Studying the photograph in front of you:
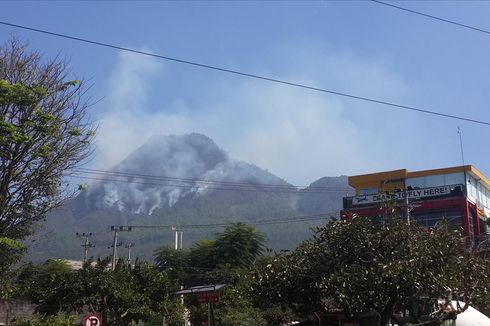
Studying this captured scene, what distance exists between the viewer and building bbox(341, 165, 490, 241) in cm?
5828

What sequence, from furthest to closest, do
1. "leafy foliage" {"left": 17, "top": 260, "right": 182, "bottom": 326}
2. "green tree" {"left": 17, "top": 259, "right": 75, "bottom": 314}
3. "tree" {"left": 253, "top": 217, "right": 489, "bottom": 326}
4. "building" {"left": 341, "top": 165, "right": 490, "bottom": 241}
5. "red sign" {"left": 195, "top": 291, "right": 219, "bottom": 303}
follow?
"building" {"left": 341, "top": 165, "right": 490, "bottom": 241}, "green tree" {"left": 17, "top": 259, "right": 75, "bottom": 314}, "leafy foliage" {"left": 17, "top": 260, "right": 182, "bottom": 326}, "red sign" {"left": 195, "top": 291, "right": 219, "bottom": 303}, "tree" {"left": 253, "top": 217, "right": 489, "bottom": 326}

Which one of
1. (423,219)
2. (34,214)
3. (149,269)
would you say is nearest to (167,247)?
(423,219)

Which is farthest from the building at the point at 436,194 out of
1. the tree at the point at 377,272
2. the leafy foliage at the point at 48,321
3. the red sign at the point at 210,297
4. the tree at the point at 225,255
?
the tree at the point at 377,272

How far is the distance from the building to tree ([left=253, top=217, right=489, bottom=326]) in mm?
31057

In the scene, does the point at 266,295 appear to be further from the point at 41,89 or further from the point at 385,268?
the point at 41,89

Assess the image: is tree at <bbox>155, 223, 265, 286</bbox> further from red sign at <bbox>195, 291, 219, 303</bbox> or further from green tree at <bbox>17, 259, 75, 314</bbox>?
red sign at <bbox>195, 291, 219, 303</bbox>

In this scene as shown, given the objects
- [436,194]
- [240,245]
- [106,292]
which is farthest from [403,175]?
[106,292]

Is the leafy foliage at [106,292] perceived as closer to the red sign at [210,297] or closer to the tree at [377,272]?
the red sign at [210,297]

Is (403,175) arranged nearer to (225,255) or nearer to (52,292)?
(225,255)

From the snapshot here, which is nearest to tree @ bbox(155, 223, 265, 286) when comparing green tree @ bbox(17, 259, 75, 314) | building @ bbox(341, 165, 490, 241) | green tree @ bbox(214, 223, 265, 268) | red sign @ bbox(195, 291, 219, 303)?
green tree @ bbox(214, 223, 265, 268)

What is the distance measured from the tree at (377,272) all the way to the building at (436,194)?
102ft

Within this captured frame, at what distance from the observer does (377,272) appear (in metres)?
20.3

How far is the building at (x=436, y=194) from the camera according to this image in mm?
58281

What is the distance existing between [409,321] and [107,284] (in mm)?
13527
